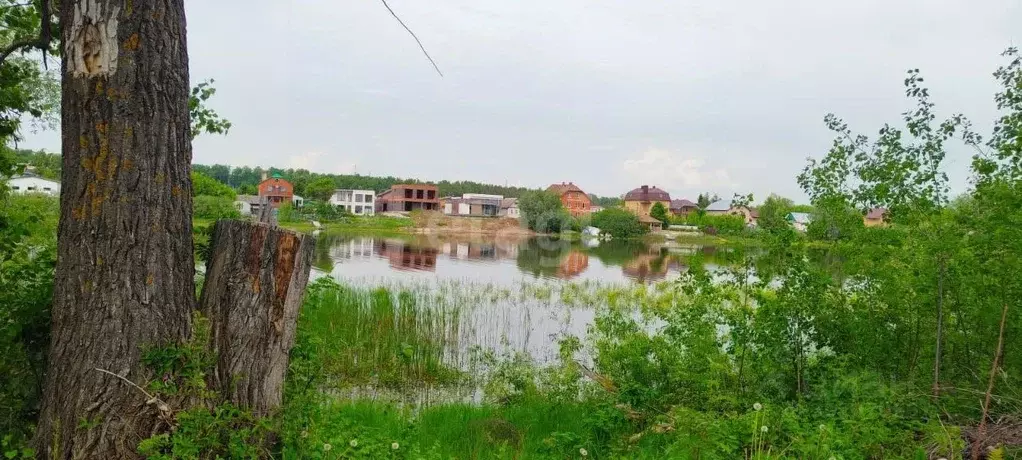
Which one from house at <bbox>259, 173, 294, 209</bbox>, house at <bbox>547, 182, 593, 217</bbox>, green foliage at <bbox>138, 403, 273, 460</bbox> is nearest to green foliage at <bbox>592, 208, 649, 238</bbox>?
house at <bbox>547, 182, 593, 217</bbox>

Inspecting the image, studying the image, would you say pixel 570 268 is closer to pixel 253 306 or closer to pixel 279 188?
pixel 253 306

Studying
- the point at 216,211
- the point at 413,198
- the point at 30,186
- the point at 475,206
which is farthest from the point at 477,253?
the point at 475,206

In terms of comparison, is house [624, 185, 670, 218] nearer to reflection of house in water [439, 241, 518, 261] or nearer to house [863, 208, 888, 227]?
reflection of house in water [439, 241, 518, 261]

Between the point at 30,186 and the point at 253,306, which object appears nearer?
the point at 253,306

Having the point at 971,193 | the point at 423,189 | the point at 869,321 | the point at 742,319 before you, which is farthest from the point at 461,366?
the point at 423,189

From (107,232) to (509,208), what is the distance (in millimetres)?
91215

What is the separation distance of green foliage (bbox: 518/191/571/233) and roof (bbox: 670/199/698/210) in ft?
120

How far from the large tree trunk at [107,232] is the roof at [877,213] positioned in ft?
17.0

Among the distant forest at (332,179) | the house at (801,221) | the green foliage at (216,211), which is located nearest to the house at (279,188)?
the distant forest at (332,179)

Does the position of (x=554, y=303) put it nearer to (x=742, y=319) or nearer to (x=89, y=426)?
(x=742, y=319)

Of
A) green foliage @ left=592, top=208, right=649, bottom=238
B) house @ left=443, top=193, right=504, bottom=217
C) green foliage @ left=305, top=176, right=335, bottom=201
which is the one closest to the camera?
green foliage @ left=592, top=208, right=649, bottom=238

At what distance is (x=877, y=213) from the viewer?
5.29 metres

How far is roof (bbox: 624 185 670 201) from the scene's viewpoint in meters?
107

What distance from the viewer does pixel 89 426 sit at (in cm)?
267
